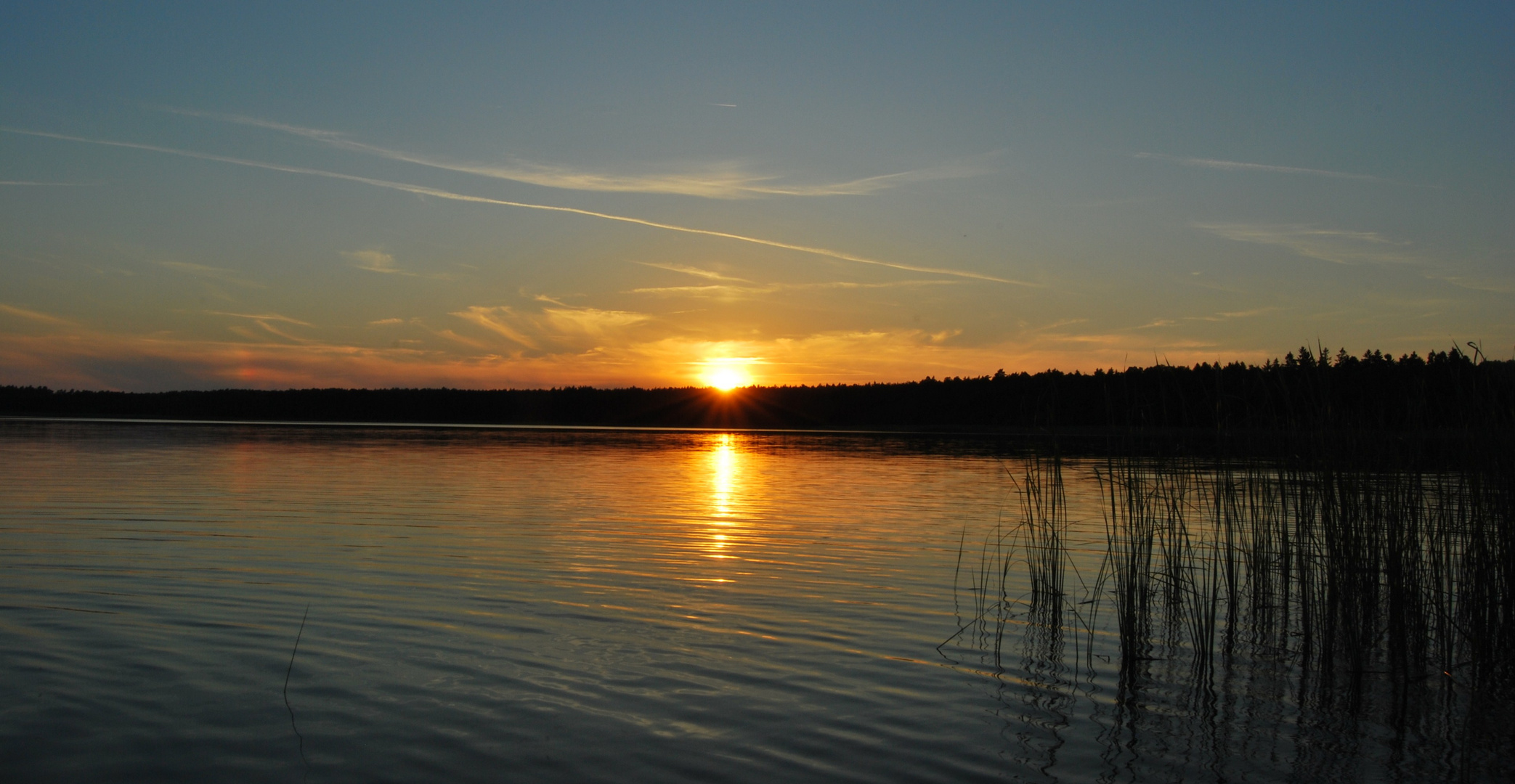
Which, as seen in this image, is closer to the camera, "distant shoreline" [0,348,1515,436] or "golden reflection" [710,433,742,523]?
"golden reflection" [710,433,742,523]

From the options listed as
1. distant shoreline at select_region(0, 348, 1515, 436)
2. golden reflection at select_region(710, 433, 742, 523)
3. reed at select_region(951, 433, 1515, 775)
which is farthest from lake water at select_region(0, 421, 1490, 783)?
distant shoreline at select_region(0, 348, 1515, 436)

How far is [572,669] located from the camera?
6.78 m

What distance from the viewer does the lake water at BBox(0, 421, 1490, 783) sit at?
204 inches

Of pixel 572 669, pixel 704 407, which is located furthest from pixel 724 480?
pixel 704 407

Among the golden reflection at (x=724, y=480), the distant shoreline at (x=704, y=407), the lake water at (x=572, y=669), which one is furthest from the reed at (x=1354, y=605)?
the distant shoreline at (x=704, y=407)

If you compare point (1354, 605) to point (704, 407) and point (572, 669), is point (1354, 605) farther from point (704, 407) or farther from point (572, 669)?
point (704, 407)

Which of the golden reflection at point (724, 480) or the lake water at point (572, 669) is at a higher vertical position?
the golden reflection at point (724, 480)

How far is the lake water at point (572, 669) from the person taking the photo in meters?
5.18

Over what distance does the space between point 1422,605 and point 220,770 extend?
8561 millimetres

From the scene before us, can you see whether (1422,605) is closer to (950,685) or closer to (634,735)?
(950,685)

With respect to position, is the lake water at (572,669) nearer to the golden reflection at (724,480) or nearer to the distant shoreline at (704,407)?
the golden reflection at (724,480)

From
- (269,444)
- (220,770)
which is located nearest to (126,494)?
(220,770)

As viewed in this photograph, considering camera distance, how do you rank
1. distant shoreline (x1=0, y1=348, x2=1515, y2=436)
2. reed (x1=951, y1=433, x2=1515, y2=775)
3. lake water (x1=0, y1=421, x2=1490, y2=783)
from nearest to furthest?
lake water (x1=0, y1=421, x2=1490, y2=783) < reed (x1=951, y1=433, x2=1515, y2=775) < distant shoreline (x1=0, y1=348, x2=1515, y2=436)

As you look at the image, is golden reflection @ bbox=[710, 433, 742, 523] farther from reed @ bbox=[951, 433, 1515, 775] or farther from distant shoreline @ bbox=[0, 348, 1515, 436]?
distant shoreline @ bbox=[0, 348, 1515, 436]
